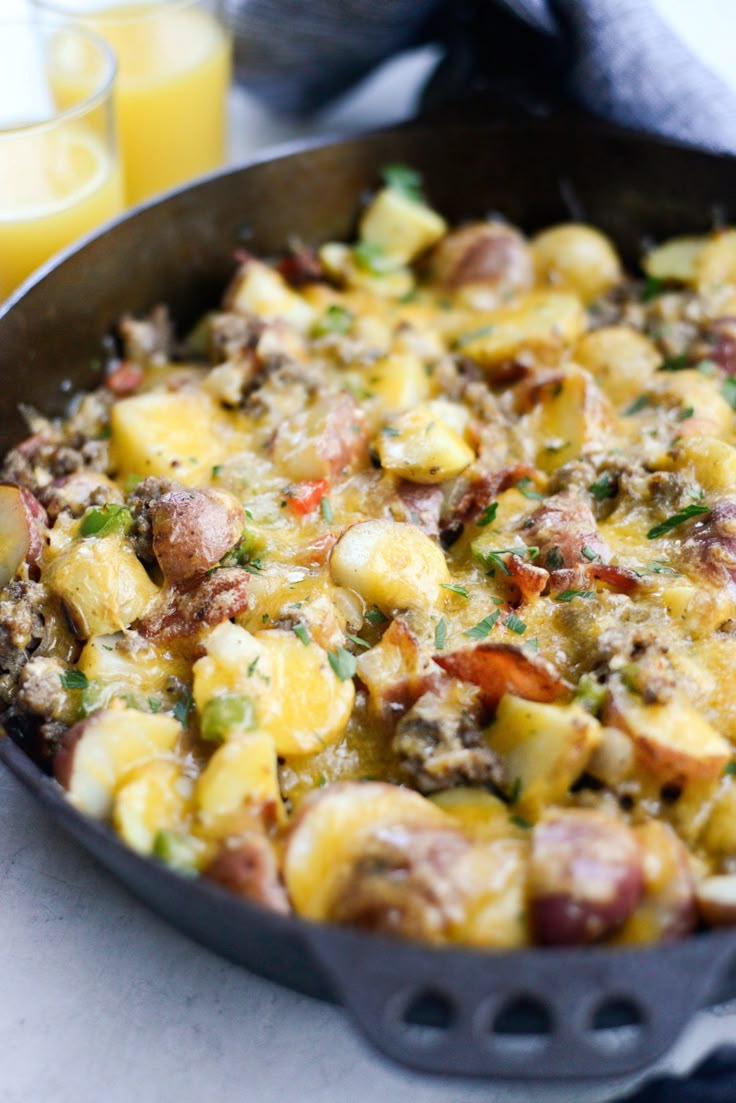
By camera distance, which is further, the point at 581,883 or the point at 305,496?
the point at 305,496

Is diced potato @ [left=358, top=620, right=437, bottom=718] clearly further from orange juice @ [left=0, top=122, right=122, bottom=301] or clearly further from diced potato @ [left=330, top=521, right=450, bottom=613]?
orange juice @ [left=0, top=122, right=122, bottom=301]

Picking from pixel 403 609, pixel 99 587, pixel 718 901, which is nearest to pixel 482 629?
pixel 403 609

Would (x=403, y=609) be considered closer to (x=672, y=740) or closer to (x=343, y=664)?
(x=343, y=664)

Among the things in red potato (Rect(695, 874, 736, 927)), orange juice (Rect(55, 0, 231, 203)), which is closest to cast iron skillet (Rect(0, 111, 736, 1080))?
red potato (Rect(695, 874, 736, 927))

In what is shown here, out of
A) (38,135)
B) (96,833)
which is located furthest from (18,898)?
(38,135)

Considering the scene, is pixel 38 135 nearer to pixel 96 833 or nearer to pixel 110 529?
pixel 110 529

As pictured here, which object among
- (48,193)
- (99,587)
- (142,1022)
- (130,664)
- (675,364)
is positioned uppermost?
(48,193)
